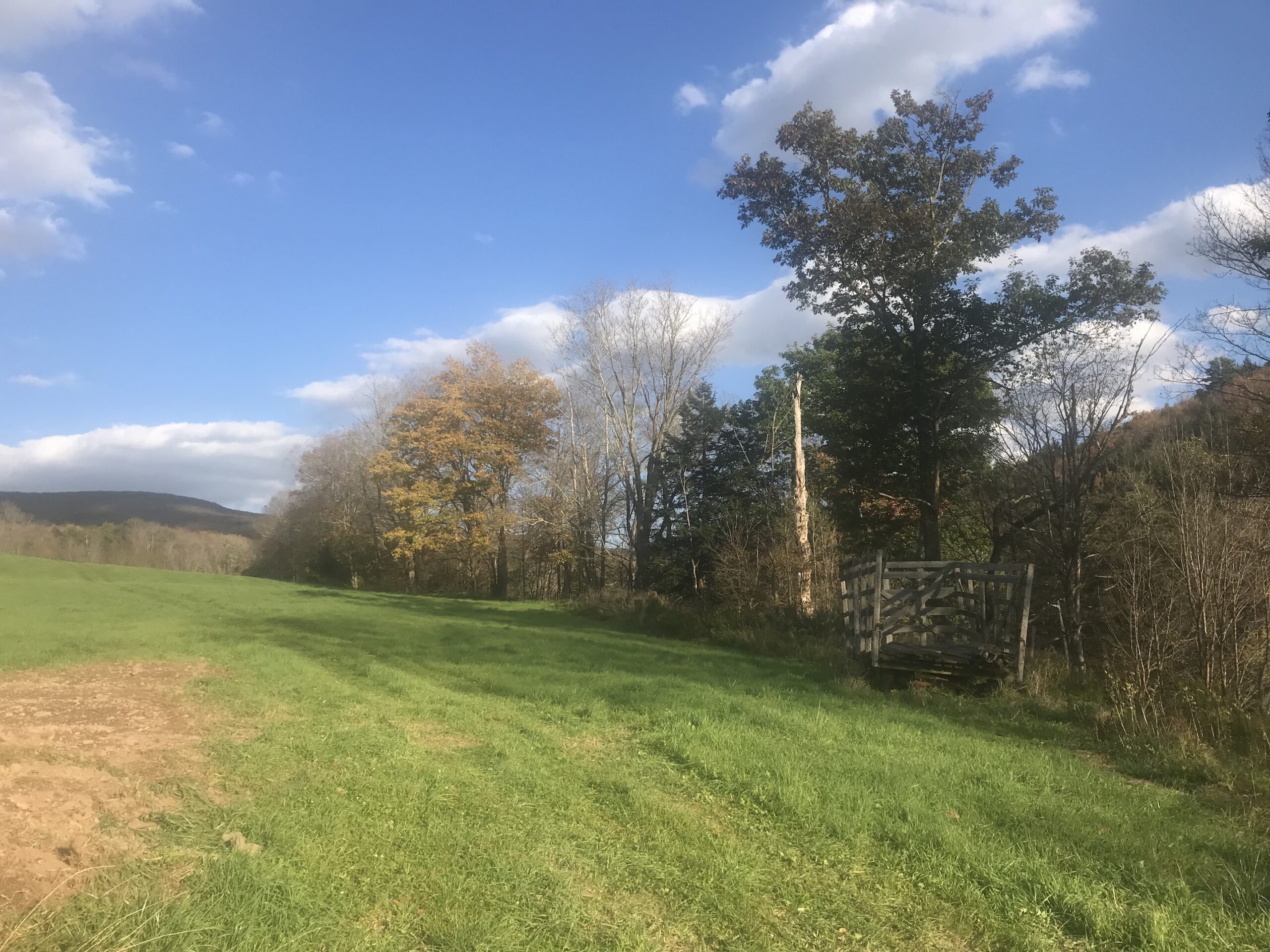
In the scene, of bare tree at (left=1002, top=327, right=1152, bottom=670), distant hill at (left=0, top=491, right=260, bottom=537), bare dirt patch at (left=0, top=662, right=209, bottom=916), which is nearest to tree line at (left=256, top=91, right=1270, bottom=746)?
bare tree at (left=1002, top=327, right=1152, bottom=670)

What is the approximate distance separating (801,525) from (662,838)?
1556cm

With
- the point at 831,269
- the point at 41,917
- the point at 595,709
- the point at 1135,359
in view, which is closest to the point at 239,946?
the point at 41,917

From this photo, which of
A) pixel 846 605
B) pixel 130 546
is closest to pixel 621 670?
pixel 846 605

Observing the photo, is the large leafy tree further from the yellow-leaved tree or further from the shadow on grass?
the yellow-leaved tree

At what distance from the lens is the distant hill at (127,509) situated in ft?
371

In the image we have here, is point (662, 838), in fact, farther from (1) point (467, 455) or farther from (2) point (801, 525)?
(1) point (467, 455)

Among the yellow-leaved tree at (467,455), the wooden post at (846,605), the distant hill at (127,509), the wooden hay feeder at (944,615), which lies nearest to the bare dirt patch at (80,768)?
the wooden hay feeder at (944,615)

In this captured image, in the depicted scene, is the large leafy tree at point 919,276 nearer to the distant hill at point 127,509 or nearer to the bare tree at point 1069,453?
the bare tree at point 1069,453

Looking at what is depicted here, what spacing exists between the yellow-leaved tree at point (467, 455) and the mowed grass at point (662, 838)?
2828 cm

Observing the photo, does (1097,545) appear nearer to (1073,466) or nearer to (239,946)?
(1073,466)

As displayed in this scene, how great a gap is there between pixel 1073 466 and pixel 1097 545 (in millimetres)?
1510

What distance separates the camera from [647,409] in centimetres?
3231

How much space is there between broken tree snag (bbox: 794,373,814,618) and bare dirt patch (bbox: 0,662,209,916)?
13.0 m

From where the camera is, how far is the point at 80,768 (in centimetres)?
586
